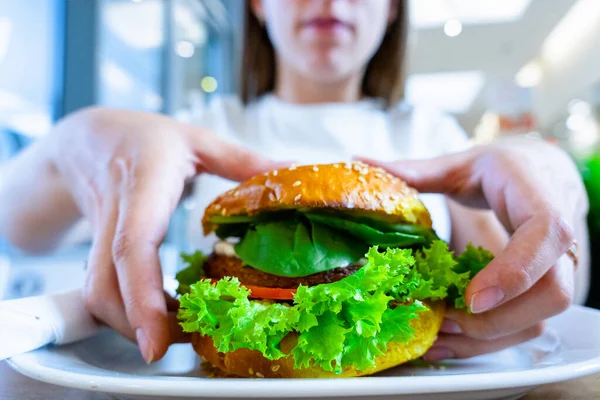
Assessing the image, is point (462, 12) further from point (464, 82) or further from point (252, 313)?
point (252, 313)

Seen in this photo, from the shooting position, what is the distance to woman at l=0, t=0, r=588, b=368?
98 centimetres

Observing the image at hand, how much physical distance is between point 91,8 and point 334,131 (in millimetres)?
2225

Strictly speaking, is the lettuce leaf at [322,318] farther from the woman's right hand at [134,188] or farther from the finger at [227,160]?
the finger at [227,160]

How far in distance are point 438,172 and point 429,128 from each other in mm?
1483

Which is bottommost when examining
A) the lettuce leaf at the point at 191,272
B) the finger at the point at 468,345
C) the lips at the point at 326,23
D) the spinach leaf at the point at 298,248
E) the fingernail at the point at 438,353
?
the fingernail at the point at 438,353

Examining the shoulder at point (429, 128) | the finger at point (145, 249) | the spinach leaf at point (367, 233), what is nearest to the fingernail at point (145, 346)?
the finger at point (145, 249)

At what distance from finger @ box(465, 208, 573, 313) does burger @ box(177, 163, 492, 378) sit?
8cm

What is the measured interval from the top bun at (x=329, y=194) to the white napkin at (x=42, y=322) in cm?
35

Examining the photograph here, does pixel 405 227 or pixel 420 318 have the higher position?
pixel 405 227

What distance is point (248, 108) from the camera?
110 inches

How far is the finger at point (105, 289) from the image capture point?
3.42 ft

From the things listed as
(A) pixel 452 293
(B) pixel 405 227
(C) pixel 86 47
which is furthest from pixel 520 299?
(C) pixel 86 47

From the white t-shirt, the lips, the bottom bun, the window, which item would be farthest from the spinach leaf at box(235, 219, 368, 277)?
the window

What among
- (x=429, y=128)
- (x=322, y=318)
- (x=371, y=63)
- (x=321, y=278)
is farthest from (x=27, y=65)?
(x=322, y=318)
